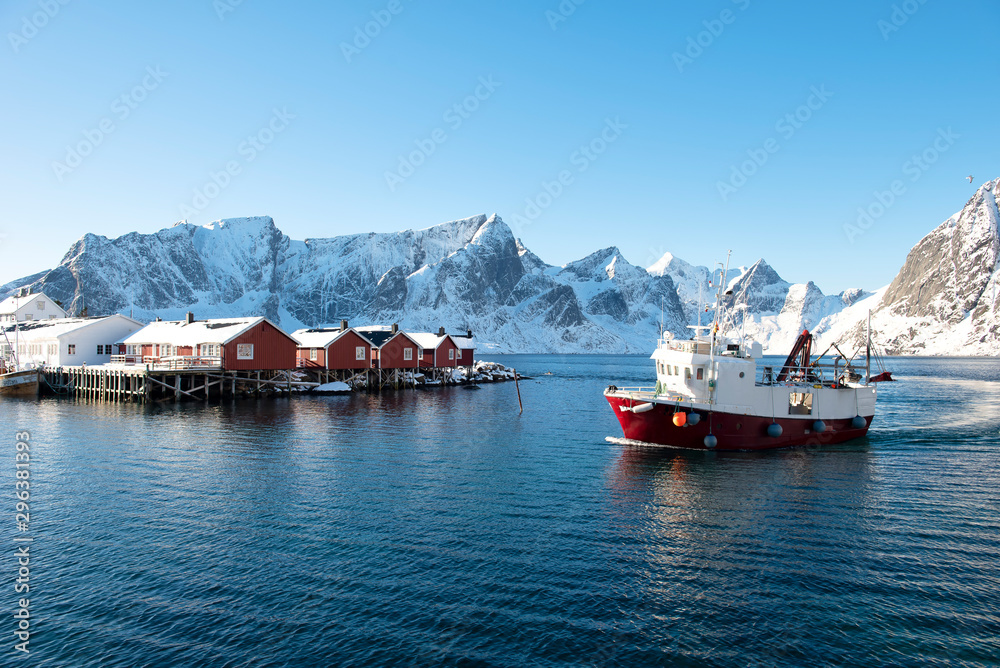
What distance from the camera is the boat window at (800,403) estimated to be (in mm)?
44125

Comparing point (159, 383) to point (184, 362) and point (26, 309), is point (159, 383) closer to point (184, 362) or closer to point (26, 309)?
point (184, 362)

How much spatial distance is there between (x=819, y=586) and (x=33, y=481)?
112ft

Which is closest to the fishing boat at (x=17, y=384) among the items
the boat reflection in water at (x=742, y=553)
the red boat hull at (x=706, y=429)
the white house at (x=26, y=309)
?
the white house at (x=26, y=309)

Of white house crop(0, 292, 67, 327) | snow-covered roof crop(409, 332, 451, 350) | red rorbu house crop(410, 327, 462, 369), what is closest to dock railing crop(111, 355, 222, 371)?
snow-covered roof crop(409, 332, 451, 350)

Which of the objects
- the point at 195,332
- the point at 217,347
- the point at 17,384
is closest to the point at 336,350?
the point at 217,347

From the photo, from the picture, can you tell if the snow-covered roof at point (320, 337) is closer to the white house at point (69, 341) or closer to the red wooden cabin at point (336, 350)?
the red wooden cabin at point (336, 350)

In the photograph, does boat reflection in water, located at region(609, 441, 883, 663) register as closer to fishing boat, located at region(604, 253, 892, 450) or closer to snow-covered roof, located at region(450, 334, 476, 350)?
fishing boat, located at region(604, 253, 892, 450)

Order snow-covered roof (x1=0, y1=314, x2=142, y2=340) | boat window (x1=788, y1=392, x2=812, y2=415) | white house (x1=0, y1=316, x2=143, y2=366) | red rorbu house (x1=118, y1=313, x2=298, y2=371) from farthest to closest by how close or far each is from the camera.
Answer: snow-covered roof (x1=0, y1=314, x2=142, y2=340) → white house (x1=0, y1=316, x2=143, y2=366) → red rorbu house (x1=118, y1=313, x2=298, y2=371) → boat window (x1=788, y1=392, x2=812, y2=415)

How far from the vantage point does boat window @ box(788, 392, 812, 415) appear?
145ft

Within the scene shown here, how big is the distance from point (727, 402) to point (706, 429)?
2469 mm

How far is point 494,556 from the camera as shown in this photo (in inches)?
807

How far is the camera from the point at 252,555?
20.3 meters

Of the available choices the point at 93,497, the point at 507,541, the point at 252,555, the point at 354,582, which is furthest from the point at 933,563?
the point at 93,497

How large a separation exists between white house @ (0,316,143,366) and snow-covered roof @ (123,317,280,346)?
498cm
